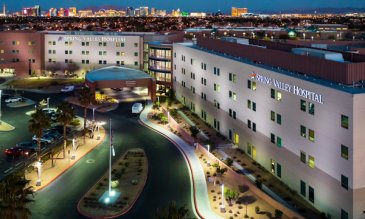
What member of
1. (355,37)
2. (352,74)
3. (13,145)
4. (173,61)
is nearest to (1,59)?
(173,61)

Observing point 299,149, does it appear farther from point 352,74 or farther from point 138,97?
point 138,97

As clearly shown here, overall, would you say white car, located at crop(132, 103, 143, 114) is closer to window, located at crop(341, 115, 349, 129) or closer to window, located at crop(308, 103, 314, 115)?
window, located at crop(308, 103, 314, 115)

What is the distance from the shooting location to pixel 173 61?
91125 mm

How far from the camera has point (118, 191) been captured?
42.7 meters

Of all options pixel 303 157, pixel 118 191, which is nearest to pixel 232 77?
pixel 303 157

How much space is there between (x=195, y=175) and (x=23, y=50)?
84690mm

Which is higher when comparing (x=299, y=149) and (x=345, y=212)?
(x=299, y=149)

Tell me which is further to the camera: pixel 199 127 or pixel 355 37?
pixel 355 37

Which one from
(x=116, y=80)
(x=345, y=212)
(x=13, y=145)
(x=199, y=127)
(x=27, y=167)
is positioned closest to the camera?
(x=345, y=212)

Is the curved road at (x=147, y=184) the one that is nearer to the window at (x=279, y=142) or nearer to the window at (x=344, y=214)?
the window at (x=279, y=142)

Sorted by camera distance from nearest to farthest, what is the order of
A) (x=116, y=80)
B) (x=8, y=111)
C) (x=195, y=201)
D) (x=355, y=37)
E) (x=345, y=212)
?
(x=345, y=212) < (x=195, y=201) < (x=8, y=111) < (x=116, y=80) < (x=355, y=37)

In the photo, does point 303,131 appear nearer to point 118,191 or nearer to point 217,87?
point 118,191

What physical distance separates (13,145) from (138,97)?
38.2 metres

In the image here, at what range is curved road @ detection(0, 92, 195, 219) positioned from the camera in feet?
127
